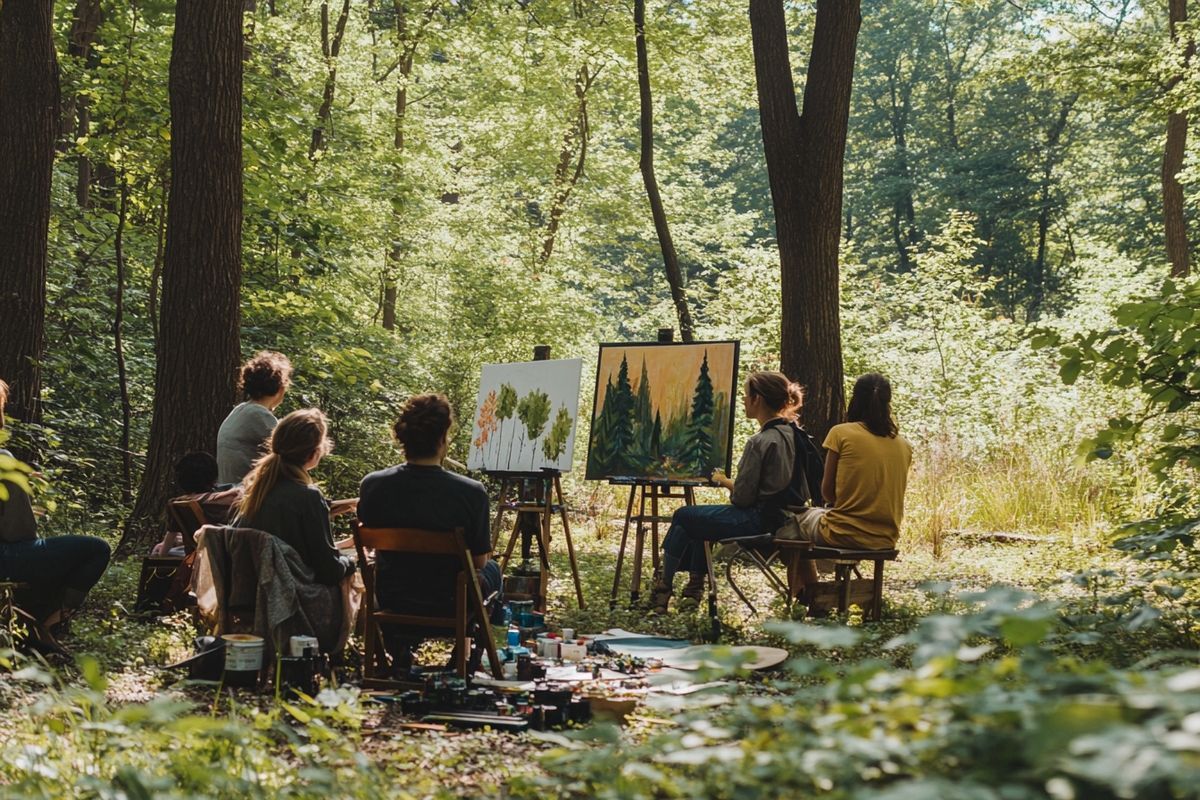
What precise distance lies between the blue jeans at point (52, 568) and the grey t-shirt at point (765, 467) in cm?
338

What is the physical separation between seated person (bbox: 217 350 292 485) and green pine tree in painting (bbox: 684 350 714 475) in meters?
2.63

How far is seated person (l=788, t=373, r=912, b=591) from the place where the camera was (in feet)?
22.0

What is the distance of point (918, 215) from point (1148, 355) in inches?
1172

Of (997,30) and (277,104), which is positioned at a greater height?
(997,30)

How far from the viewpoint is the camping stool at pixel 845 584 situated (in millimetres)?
6586

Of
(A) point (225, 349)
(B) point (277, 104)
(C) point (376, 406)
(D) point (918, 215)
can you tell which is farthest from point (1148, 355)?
(D) point (918, 215)

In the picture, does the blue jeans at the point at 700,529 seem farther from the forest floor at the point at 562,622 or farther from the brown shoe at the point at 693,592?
the forest floor at the point at 562,622

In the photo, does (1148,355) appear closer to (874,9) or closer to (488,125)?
(488,125)

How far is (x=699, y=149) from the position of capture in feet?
82.4

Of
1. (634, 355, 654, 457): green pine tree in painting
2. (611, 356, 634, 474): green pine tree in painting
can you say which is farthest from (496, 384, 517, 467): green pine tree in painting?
(634, 355, 654, 457): green pine tree in painting

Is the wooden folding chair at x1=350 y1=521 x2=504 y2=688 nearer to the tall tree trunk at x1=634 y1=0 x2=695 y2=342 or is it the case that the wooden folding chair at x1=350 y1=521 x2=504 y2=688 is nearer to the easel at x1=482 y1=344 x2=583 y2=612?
the easel at x1=482 y1=344 x2=583 y2=612

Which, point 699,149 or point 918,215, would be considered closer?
point 699,149

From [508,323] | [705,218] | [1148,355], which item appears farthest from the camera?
[705,218]

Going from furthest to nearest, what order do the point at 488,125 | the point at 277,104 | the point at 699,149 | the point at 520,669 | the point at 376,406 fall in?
the point at 699,149 → the point at 488,125 → the point at 376,406 → the point at 277,104 → the point at 520,669
